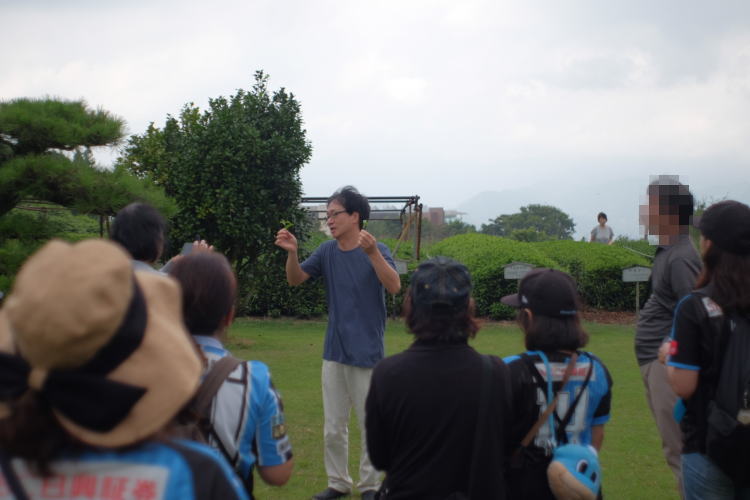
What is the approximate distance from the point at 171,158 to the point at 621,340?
9152 mm

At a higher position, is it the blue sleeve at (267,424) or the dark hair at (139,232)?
the dark hair at (139,232)

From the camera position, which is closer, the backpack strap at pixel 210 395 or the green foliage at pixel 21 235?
the backpack strap at pixel 210 395

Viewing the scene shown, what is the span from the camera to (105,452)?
4.35ft

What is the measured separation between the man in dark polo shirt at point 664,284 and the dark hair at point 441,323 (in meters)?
1.91

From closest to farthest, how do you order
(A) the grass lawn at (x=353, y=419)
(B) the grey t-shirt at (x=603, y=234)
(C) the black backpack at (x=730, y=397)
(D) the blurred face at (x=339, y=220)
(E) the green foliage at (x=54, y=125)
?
(C) the black backpack at (x=730, y=397), (D) the blurred face at (x=339, y=220), (A) the grass lawn at (x=353, y=419), (E) the green foliage at (x=54, y=125), (B) the grey t-shirt at (x=603, y=234)

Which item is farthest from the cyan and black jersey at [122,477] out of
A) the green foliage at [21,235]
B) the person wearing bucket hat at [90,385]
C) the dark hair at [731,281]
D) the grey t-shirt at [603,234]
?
the grey t-shirt at [603,234]

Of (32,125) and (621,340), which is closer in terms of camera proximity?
(32,125)

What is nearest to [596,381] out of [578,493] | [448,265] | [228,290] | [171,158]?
[578,493]

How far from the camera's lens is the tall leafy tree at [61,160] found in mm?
6703

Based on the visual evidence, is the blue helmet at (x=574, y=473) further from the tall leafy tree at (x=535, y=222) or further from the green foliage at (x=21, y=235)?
the tall leafy tree at (x=535, y=222)

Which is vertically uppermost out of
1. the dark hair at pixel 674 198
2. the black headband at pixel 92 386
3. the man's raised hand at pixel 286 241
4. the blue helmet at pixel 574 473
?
the dark hair at pixel 674 198

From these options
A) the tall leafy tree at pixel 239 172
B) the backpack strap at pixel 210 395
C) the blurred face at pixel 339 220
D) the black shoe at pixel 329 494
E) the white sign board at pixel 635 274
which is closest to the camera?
the backpack strap at pixel 210 395

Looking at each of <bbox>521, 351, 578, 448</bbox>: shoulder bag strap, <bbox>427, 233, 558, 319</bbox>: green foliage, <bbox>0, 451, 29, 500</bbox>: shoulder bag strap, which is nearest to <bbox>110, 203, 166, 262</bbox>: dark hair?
<bbox>521, 351, 578, 448</bbox>: shoulder bag strap

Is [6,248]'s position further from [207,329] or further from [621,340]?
[621,340]
